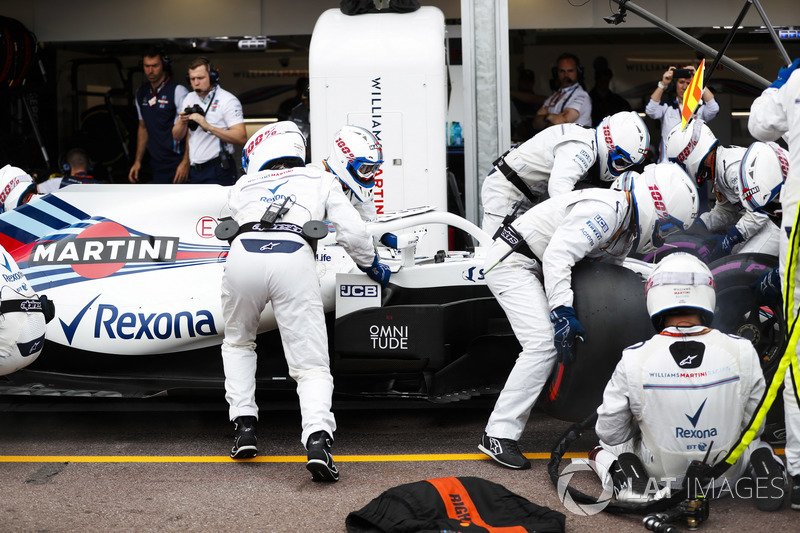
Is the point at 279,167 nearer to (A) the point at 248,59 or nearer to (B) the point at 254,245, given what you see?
(B) the point at 254,245

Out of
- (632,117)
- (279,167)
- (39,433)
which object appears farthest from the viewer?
(632,117)

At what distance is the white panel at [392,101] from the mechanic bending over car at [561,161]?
1071 mm

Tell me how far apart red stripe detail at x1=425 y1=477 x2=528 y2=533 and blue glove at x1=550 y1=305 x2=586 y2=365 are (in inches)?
37.3

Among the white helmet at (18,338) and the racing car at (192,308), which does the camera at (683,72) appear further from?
the white helmet at (18,338)

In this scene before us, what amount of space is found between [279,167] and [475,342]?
1.49 metres

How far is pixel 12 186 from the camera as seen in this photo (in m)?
7.09

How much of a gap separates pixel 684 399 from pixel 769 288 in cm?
108

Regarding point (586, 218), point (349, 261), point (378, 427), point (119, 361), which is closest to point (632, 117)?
point (586, 218)

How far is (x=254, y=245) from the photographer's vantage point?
4695 mm

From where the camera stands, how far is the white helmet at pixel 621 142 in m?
5.96

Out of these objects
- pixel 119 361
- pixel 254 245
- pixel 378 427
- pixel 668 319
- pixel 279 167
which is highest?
pixel 279 167

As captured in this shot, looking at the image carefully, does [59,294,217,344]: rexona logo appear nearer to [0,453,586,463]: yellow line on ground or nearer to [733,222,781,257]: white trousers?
[0,453,586,463]: yellow line on ground

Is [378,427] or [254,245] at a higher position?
[254,245]
